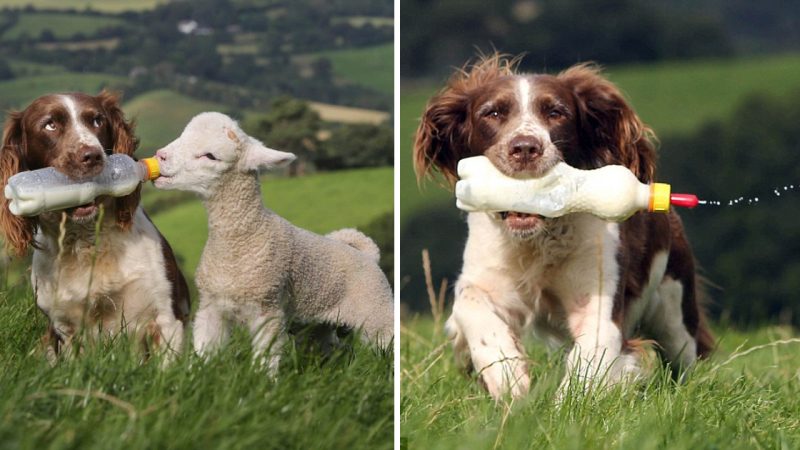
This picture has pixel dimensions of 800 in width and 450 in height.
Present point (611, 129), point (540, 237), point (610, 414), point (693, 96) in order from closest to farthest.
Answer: point (610, 414), point (540, 237), point (611, 129), point (693, 96)

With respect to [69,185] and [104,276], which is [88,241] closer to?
[104,276]

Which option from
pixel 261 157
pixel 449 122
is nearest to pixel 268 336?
pixel 261 157

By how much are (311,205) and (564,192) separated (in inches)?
34.6

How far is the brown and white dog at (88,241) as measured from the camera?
4.43 metres

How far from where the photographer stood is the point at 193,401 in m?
3.54

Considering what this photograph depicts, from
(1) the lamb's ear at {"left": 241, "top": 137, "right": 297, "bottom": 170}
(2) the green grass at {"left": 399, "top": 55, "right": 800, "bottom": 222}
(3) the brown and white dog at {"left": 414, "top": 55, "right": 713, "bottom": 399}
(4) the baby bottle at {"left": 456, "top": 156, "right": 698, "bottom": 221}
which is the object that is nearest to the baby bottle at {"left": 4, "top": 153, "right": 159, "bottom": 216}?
(1) the lamb's ear at {"left": 241, "top": 137, "right": 297, "bottom": 170}

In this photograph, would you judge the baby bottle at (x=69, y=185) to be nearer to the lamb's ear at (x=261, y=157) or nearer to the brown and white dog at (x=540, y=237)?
the lamb's ear at (x=261, y=157)

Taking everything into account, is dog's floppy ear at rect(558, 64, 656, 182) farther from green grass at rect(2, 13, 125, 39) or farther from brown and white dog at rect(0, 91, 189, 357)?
green grass at rect(2, 13, 125, 39)

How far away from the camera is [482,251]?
5215 millimetres

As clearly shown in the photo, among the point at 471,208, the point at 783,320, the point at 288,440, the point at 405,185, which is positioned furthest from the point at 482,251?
the point at 405,185

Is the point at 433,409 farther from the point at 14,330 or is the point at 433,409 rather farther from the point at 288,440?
the point at 14,330

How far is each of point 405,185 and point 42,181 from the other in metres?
14.0

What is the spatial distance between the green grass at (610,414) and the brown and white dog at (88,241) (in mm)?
877

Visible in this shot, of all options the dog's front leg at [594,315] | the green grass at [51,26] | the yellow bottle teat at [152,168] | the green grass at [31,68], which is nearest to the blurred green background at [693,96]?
A: the dog's front leg at [594,315]
